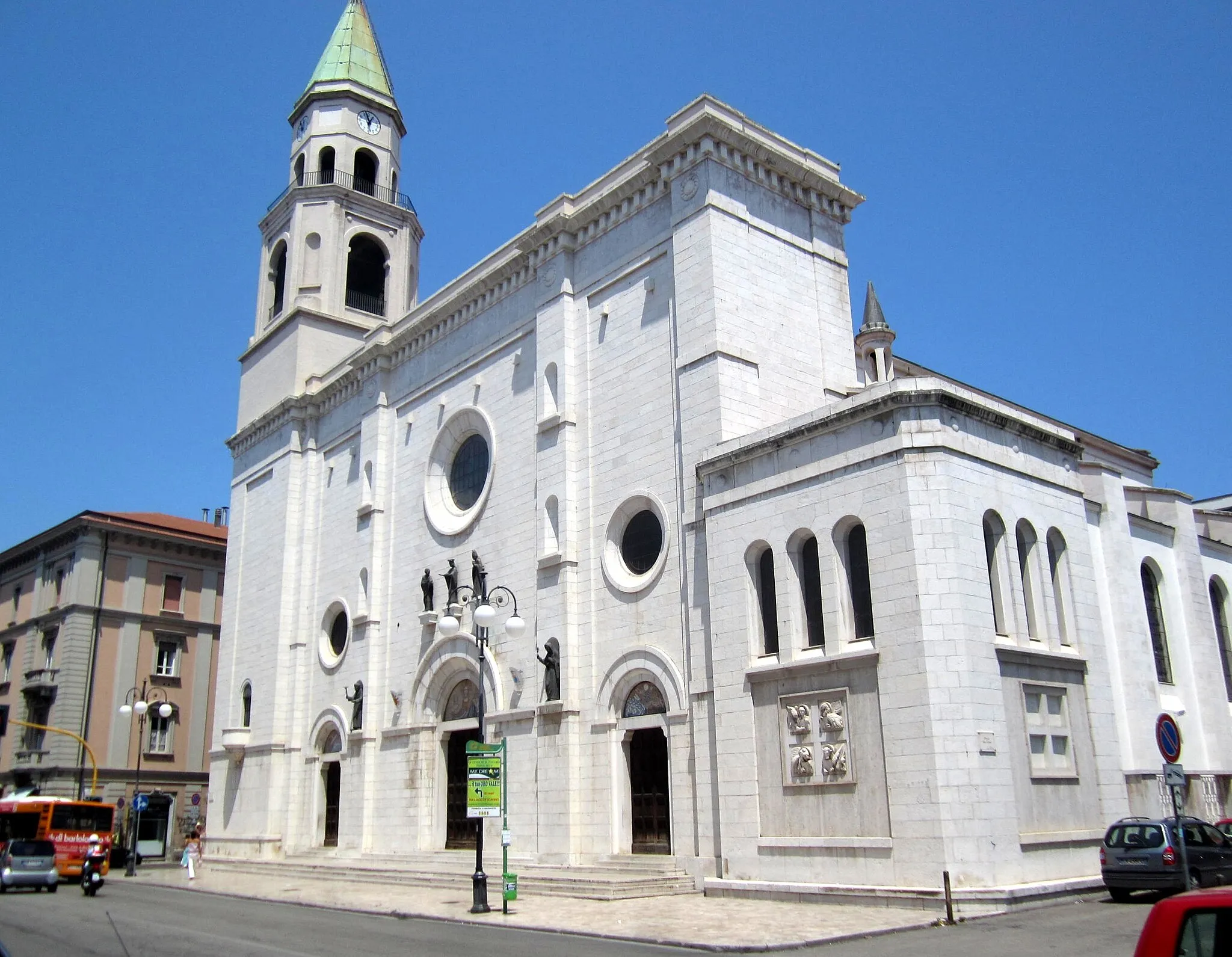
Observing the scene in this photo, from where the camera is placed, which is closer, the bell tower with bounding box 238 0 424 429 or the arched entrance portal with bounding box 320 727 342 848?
the arched entrance portal with bounding box 320 727 342 848

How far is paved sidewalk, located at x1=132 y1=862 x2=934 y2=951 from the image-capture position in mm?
14344

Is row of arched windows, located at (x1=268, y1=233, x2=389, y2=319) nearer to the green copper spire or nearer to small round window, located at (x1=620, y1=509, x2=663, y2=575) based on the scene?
the green copper spire

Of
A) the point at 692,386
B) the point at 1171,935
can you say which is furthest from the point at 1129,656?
the point at 1171,935

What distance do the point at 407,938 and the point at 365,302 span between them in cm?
3063

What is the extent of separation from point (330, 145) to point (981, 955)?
38.5 m

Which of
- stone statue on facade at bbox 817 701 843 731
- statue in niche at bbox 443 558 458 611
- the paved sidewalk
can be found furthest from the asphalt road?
statue in niche at bbox 443 558 458 611

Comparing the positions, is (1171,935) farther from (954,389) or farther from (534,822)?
(534,822)

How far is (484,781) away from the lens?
1834 cm

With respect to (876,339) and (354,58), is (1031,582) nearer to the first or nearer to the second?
(876,339)

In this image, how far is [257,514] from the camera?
4034cm

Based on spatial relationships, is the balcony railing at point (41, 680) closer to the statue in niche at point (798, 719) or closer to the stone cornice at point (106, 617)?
the stone cornice at point (106, 617)

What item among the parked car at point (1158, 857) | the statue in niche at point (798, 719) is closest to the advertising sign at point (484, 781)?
the statue in niche at point (798, 719)

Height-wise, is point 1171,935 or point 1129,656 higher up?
point 1129,656

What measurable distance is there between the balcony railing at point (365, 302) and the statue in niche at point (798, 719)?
92.0 feet
